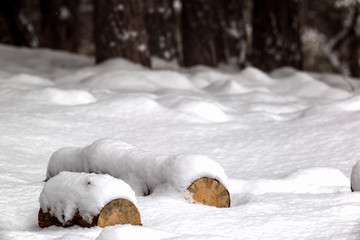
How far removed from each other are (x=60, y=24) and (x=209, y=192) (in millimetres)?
10993

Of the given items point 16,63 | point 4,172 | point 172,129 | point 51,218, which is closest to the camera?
point 51,218

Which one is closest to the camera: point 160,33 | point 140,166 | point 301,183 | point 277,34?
point 140,166

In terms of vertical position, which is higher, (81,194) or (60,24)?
(81,194)

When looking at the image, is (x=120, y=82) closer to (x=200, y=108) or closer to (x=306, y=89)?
(x=200, y=108)

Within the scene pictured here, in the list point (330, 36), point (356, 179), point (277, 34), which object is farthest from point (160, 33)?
point (330, 36)

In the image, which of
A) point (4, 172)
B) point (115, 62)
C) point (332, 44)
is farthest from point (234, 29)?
point (332, 44)

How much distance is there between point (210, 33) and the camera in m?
9.85

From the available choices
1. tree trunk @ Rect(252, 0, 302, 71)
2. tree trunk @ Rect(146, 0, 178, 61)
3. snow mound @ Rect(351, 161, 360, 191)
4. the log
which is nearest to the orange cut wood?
the log

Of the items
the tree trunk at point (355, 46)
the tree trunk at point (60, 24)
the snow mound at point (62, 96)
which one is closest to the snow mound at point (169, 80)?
the snow mound at point (62, 96)

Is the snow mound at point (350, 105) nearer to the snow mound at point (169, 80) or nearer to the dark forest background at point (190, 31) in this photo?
the snow mound at point (169, 80)

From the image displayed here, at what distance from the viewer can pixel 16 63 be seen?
8.23 meters

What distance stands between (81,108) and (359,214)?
119 inches

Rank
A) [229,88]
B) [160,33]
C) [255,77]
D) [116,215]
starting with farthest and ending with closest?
[160,33], [255,77], [229,88], [116,215]

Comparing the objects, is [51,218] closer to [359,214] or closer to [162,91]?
[359,214]
